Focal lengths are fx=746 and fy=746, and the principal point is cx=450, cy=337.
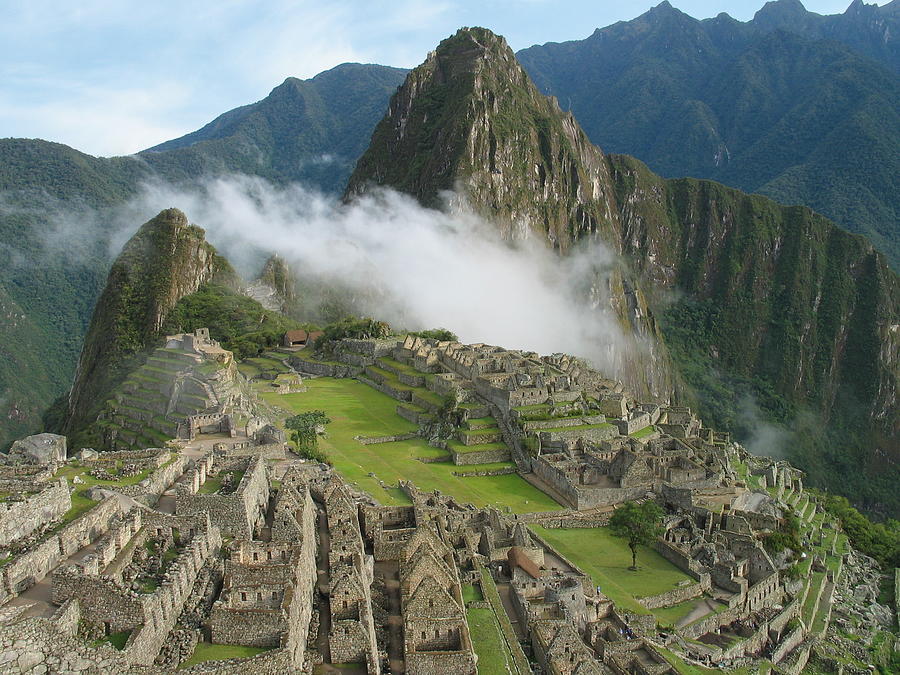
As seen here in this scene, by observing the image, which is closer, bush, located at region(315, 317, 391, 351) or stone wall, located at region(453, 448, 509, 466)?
stone wall, located at region(453, 448, 509, 466)

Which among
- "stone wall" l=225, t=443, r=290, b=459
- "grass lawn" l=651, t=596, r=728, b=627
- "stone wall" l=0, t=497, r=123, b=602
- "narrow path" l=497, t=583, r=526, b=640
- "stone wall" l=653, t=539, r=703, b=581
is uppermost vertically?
"stone wall" l=0, t=497, r=123, b=602

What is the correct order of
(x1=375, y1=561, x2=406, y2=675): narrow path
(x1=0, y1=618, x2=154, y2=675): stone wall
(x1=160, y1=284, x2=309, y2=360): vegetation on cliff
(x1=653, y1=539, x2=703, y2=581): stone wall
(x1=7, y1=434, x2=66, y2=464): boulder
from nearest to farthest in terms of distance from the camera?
(x1=0, y1=618, x2=154, y2=675): stone wall < (x1=375, y1=561, x2=406, y2=675): narrow path < (x1=7, y1=434, x2=66, y2=464): boulder < (x1=653, y1=539, x2=703, y2=581): stone wall < (x1=160, y1=284, x2=309, y2=360): vegetation on cliff

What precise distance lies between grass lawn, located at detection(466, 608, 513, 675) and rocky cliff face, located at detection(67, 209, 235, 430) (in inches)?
2132

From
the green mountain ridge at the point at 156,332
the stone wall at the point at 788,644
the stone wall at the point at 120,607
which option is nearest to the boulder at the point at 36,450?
the green mountain ridge at the point at 156,332

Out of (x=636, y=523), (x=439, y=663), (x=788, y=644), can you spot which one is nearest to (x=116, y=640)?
(x=439, y=663)

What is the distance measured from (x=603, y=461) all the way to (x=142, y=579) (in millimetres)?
33566

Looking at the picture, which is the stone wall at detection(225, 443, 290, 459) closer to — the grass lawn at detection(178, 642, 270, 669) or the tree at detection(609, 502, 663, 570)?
the grass lawn at detection(178, 642, 270, 669)

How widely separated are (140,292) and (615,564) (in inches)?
2996

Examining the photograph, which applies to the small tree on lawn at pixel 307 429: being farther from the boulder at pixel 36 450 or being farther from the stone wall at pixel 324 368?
the stone wall at pixel 324 368

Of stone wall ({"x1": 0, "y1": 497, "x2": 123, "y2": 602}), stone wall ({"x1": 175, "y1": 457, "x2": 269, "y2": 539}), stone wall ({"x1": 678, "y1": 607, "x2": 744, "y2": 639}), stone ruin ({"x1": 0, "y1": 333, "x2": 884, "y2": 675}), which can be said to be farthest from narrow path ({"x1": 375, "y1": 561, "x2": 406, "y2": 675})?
stone wall ({"x1": 678, "y1": 607, "x2": 744, "y2": 639})

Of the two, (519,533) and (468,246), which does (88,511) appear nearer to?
(519,533)

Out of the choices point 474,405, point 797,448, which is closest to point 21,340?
point 474,405

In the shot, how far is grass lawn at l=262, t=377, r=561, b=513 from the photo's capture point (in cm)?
4103

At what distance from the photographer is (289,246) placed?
14975 cm
